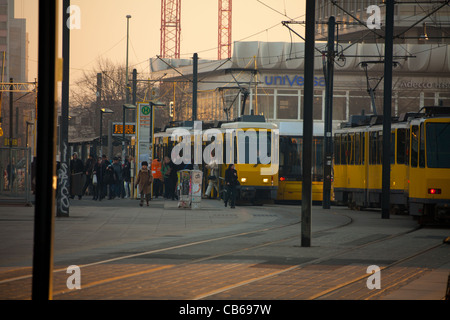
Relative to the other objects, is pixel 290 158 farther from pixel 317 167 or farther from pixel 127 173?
pixel 127 173

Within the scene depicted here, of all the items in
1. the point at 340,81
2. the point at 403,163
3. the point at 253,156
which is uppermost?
the point at 340,81

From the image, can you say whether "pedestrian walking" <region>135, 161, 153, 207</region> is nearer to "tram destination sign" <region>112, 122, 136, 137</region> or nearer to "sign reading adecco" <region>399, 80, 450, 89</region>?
"tram destination sign" <region>112, 122, 136, 137</region>

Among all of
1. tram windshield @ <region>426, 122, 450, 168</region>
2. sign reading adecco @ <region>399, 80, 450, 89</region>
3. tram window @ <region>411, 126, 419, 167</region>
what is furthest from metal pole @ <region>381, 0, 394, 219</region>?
sign reading adecco @ <region>399, 80, 450, 89</region>

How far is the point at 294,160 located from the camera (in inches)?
1427

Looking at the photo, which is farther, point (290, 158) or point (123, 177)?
point (123, 177)

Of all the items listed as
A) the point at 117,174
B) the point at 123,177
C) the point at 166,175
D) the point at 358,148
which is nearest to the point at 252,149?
the point at 358,148

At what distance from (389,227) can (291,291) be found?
1263 centimetres

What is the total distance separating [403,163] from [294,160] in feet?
28.6

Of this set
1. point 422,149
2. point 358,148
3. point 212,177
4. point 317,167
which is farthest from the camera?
point 212,177

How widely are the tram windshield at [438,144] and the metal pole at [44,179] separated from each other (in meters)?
17.3

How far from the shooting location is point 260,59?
79.1 meters

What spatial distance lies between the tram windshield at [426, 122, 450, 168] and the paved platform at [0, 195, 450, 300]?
1.62m
